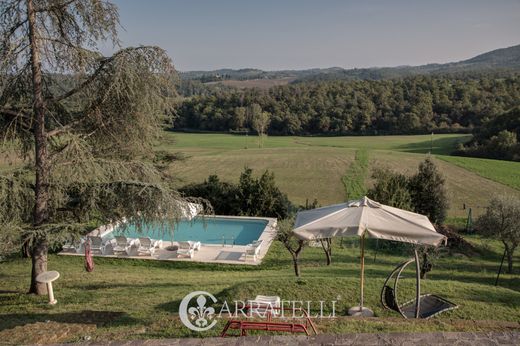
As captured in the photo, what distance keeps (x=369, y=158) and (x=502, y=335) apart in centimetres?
4214

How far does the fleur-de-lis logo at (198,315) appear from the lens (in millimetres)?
6336

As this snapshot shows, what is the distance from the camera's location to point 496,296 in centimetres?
859

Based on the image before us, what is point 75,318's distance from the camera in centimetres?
716

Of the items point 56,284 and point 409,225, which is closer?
point 409,225

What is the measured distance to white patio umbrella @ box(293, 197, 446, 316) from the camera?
6.31 m

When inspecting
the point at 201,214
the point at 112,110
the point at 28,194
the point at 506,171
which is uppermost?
the point at 112,110

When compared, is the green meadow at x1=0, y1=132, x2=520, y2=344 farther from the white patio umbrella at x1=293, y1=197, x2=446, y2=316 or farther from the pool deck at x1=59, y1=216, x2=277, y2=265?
the white patio umbrella at x1=293, y1=197, x2=446, y2=316

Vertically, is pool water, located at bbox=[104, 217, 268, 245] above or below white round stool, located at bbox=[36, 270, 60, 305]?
below

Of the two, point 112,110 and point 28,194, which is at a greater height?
point 112,110

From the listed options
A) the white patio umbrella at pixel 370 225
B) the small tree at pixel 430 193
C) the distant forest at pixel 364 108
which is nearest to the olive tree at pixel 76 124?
the white patio umbrella at pixel 370 225

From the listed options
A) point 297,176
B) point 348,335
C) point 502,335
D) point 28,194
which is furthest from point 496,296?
point 297,176

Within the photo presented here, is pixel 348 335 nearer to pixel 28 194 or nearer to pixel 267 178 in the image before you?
pixel 28 194

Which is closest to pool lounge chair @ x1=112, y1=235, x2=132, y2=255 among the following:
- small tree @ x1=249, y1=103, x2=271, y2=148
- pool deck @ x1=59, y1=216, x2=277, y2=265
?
pool deck @ x1=59, y1=216, x2=277, y2=265

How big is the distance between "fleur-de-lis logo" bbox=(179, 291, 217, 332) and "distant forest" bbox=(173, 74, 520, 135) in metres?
60.9
